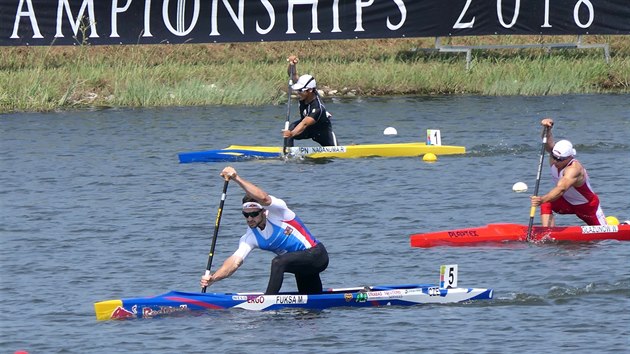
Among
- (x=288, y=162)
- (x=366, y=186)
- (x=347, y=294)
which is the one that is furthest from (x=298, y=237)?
(x=288, y=162)

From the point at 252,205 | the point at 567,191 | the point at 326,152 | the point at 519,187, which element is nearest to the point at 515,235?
the point at 567,191

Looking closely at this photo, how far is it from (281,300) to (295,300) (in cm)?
15

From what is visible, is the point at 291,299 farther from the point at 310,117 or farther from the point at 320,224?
the point at 310,117

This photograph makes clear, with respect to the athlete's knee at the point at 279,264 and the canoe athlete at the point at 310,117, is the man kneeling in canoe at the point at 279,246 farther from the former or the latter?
the canoe athlete at the point at 310,117

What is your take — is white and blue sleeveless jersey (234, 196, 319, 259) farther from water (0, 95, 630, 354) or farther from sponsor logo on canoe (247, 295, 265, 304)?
water (0, 95, 630, 354)

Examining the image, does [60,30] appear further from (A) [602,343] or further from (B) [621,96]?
(A) [602,343]

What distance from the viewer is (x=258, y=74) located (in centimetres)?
3503

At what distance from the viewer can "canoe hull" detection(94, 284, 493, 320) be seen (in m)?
16.0

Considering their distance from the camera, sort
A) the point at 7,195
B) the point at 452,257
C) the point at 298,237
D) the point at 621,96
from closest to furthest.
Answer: the point at 298,237
the point at 452,257
the point at 7,195
the point at 621,96

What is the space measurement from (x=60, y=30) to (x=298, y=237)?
2039cm

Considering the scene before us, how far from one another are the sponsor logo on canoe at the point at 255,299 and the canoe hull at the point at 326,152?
1101 cm

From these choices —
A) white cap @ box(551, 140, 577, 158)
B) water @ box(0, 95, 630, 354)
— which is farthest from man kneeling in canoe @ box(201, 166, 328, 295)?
white cap @ box(551, 140, 577, 158)

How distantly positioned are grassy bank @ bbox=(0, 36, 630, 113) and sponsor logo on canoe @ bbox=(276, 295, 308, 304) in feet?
58.5

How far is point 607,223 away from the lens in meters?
20.2
